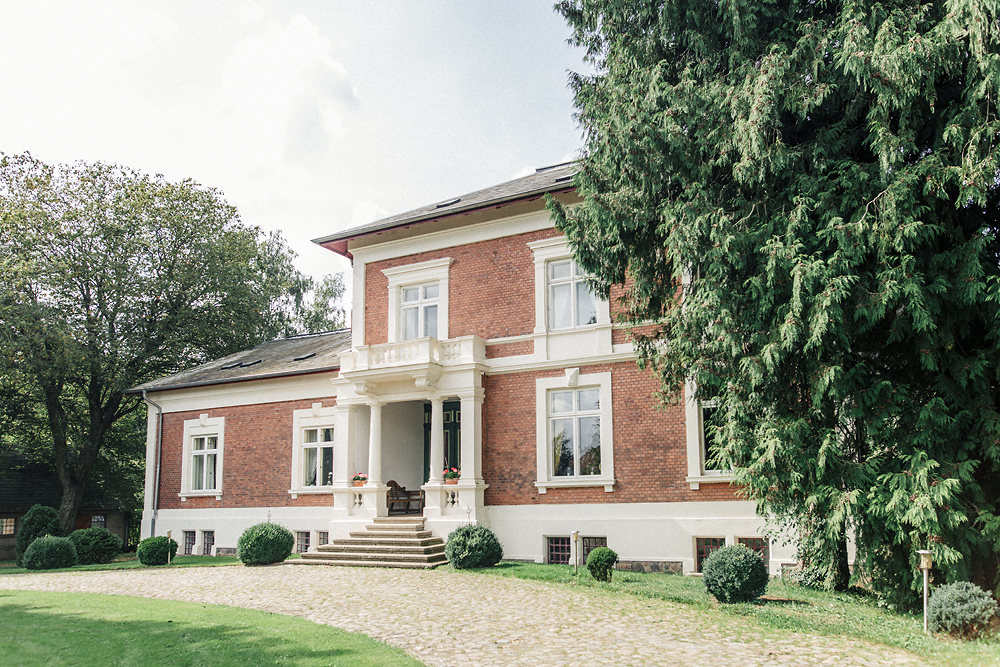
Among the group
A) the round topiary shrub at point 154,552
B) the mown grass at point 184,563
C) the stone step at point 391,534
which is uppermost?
the stone step at point 391,534

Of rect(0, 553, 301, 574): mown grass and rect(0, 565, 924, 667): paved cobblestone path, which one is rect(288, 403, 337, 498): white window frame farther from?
rect(0, 565, 924, 667): paved cobblestone path

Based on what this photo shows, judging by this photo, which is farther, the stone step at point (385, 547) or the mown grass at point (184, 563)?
the mown grass at point (184, 563)

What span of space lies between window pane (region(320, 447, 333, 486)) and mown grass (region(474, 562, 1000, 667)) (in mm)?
7657

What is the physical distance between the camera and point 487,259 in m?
17.4

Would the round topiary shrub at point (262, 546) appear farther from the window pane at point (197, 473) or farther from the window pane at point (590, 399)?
the window pane at point (590, 399)

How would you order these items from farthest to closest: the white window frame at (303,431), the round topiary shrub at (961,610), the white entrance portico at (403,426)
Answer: the white window frame at (303,431), the white entrance portico at (403,426), the round topiary shrub at (961,610)

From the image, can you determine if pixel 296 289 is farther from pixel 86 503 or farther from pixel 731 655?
pixel 731 655

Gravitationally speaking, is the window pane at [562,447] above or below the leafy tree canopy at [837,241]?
below

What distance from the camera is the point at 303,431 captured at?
2003 centimetres

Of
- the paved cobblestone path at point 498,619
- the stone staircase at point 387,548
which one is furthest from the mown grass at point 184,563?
the paved cobblestone path at point 498,619

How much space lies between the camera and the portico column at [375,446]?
1720cm

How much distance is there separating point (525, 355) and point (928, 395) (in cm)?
892

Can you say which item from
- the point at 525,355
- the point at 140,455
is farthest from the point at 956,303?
the point at 140,455

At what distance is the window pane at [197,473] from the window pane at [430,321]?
8844 millimetres
